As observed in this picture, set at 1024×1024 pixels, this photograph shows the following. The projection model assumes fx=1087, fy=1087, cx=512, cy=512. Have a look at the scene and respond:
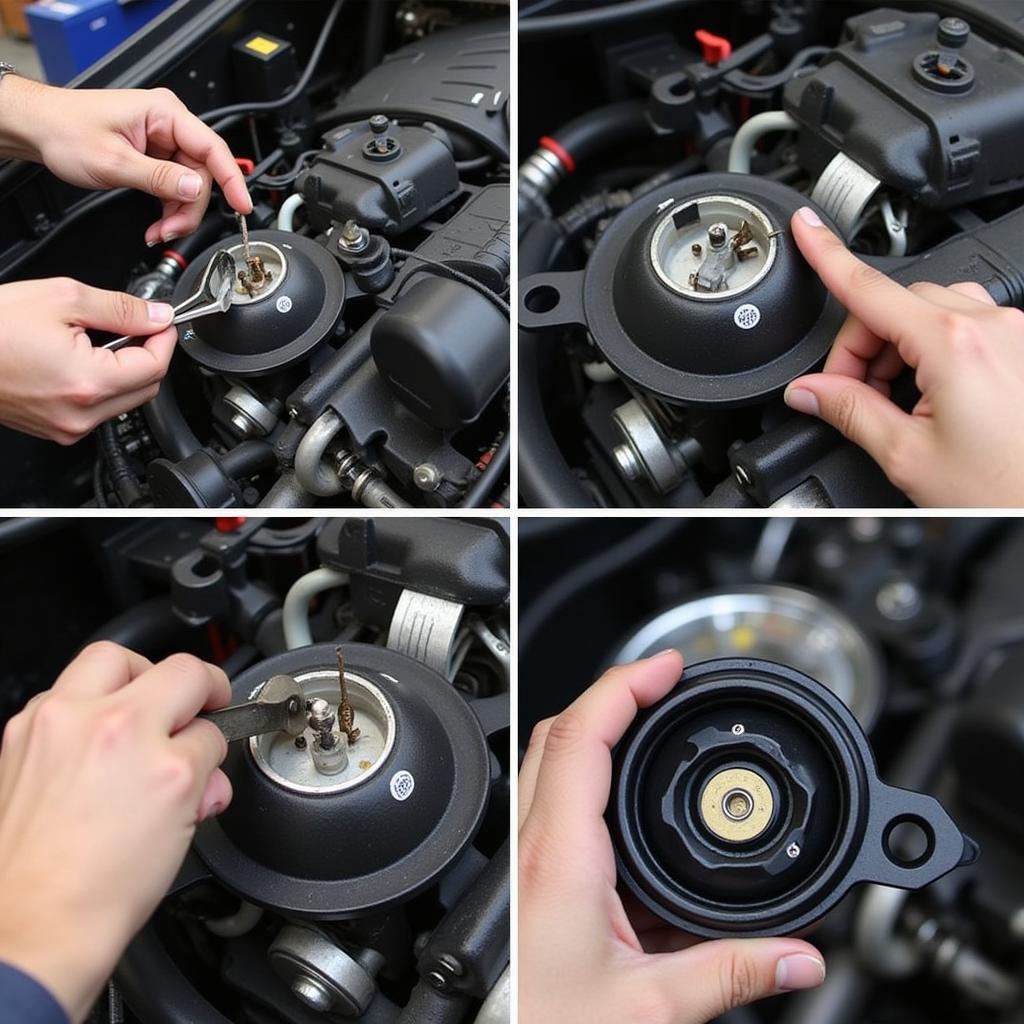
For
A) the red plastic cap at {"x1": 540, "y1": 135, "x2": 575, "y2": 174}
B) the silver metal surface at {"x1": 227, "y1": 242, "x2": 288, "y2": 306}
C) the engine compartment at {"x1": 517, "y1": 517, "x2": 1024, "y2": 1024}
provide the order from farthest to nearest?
1. the red plastic cap at {"x1": 540, "y1": 135, "x2": 575, "y2": 174}
2. the engine compartment at {"x1": 517, "y1": 517, "x2": 1024, "y2": 1024}
3. the silver metal surface at {"x1": 227, "y1": 242, "x2": 288, "y2": 306}

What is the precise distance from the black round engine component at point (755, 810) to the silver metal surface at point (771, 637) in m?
0.50

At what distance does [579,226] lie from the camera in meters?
1.22

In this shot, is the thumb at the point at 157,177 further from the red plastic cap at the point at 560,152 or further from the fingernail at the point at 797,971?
the fingernail at the point at 797,971

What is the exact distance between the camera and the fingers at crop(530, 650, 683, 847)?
74 centimetres

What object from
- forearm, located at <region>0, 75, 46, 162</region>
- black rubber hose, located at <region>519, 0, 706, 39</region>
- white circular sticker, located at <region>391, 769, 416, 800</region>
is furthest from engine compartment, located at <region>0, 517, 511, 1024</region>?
black rubber hose, located at <region>519, 0, 706, 39</region>

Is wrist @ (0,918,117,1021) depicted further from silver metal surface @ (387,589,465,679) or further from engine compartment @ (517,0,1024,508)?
engine compartment @ (517,0,1024,508)

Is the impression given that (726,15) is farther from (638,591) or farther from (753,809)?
(753,809)

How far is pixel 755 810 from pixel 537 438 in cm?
45

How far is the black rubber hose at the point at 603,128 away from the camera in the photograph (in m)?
1.26

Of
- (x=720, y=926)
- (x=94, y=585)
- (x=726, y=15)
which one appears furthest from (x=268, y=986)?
(x=726, y=15)

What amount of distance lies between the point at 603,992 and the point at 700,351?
1.67 ft

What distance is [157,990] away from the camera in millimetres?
788

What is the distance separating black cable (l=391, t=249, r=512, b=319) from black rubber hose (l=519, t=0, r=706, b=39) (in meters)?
0.32

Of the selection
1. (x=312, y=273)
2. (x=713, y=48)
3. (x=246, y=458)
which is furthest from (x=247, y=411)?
(x=713, y=48)
